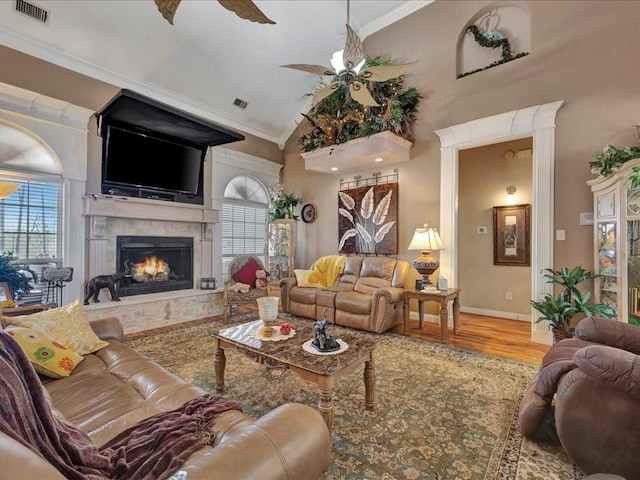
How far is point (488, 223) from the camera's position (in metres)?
4.97

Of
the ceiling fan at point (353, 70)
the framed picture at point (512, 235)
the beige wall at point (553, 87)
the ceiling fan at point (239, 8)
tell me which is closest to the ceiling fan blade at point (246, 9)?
the ceiling fan at point (239, 8)

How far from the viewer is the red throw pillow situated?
5098 millimetres

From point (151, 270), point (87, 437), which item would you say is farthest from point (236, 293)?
point (87, 437)

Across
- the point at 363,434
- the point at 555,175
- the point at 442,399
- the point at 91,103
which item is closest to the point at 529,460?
the point at 442,399

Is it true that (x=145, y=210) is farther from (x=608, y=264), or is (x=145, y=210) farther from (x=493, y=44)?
(x=608, y=264)

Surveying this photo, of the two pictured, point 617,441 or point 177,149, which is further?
point 177,149

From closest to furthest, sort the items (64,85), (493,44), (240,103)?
(64,85)
(493,44)
(240,103)

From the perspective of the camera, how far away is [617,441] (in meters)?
1.41

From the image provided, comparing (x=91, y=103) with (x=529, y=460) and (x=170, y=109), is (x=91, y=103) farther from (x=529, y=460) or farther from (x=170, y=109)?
(x=529, y=460)

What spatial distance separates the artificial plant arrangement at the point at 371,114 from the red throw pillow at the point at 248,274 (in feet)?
7.59

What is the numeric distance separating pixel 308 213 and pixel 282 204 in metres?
0.55

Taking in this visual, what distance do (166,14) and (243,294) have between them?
3.75 m

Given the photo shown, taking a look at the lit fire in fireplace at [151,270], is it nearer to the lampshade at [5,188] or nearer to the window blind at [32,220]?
the window blind at [32,220]

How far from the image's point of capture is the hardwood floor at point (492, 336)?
3.22 meters
